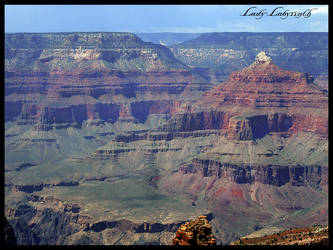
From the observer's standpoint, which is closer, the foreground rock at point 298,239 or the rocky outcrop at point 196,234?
the rocky outcrop at point 196,234

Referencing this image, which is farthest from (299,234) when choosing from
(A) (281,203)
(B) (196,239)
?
(A) (281,203)

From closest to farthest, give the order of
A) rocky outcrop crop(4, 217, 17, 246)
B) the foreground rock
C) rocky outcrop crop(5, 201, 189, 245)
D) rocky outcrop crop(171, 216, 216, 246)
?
rocky outcrop crop(171, 216, 216, 246), rocky outcrop crop(4, 217, 17, 246), the foreground rock, rocky outcrop crop(5, 201, 189, 245)

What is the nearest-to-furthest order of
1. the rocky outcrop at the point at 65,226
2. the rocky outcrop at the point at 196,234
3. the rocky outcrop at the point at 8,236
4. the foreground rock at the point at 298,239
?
the rocky outcrop at the point at 196,234, the rocky outcrop at the point at 8,236, the foreground rock at the point at 298,239, the rocky outcrop at the point at 65,226

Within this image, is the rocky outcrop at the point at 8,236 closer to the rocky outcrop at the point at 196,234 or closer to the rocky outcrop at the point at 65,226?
the rocky outcrop at the point at 196,234

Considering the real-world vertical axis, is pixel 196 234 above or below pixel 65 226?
above

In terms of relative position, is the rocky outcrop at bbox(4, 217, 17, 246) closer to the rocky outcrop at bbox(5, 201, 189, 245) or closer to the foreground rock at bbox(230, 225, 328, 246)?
the foreground rock at bbox(230, 225, 328, 246)

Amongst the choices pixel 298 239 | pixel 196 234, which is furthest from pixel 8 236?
pixel 298 239

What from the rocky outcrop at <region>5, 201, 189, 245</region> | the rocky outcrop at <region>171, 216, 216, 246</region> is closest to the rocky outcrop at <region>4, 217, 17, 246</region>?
the rocky outcrop at <region>171, 216, 216, 246</region>

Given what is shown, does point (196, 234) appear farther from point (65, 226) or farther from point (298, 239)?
point (65, 226)

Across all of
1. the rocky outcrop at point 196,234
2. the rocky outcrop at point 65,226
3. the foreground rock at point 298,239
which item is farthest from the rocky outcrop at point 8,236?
the rocky outcrop at point 65,226
